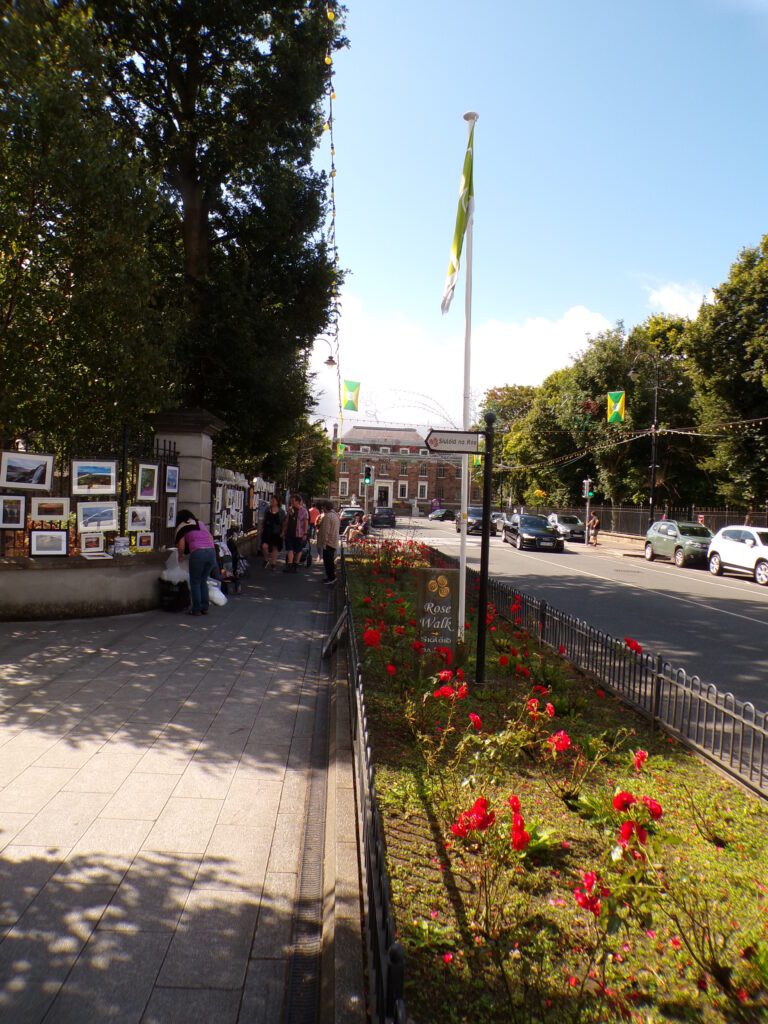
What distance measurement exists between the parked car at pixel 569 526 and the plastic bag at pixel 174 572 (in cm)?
3577

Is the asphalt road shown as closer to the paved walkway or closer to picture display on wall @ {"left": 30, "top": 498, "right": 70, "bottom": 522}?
the paved walkway

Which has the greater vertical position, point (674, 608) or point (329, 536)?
point (329, 536)

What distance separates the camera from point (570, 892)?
3730 millimetres

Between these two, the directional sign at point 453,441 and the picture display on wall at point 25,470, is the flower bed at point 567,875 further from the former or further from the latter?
the picture display on wall at point 25,470

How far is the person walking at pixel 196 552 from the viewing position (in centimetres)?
1107

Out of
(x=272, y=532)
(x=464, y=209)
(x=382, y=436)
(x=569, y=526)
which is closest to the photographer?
(x=464, y=209)

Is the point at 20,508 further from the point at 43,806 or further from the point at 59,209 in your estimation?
the point at 43,806

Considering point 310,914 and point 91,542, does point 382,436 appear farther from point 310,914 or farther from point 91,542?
point 310,914

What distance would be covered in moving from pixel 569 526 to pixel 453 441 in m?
41.1

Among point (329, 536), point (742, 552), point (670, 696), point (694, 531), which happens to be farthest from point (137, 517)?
point (694, 531)

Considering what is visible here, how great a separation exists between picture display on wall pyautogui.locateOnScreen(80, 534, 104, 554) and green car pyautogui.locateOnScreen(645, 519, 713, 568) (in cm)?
2219

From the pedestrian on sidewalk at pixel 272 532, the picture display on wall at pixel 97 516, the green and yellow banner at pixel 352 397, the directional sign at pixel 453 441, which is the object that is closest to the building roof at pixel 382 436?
the green and yellow banner at pixel 352 397

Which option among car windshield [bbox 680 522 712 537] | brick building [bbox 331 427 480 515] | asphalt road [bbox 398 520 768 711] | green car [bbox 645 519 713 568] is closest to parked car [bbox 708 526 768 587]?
asphalt road [bbox 398 520 768 711]

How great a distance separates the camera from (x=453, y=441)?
7.25 metres
